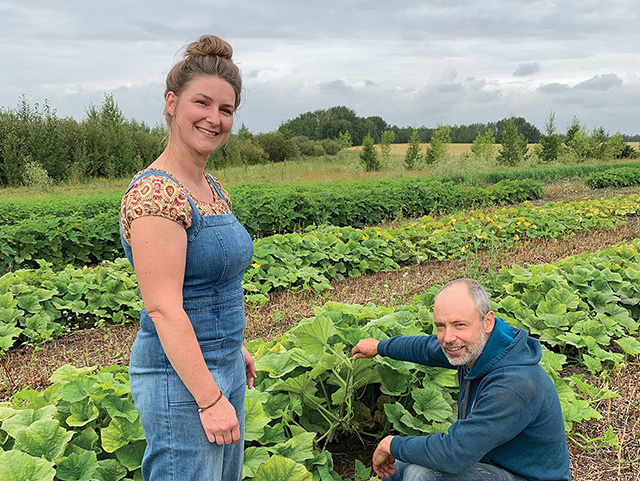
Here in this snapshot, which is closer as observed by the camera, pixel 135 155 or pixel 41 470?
pixel 41 470

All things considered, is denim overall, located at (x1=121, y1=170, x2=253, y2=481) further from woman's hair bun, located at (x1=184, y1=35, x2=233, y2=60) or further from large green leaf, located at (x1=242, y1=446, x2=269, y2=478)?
large green leaf, located at (x1=242, y1=446, x2=269, y2=478)

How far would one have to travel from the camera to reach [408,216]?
13.2 m

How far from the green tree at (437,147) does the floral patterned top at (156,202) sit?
2978 centimetres

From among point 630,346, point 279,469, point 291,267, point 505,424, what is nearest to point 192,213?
point 279,469

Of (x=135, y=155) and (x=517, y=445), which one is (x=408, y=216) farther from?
(x=135, y=155)

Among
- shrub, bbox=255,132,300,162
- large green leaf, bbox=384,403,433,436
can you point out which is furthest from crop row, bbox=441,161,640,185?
shrub, bbox=255,132,300,162

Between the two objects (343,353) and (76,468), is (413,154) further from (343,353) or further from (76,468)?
(76,468)

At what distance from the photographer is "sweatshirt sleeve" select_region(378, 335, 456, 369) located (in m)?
2.40

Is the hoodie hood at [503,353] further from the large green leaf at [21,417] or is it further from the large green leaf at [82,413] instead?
the large green leaf at [21,417]

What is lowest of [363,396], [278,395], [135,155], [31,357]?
[31,357]

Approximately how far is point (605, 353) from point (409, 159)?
27948 millimetres

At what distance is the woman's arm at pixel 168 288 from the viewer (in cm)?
137

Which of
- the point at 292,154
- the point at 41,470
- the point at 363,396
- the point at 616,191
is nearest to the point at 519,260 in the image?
the point at 363,396

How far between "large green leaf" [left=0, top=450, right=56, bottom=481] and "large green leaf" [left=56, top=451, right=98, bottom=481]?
0.53 ft
